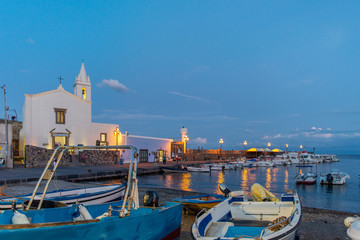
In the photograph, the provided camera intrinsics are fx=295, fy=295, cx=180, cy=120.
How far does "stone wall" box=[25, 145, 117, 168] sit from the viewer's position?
109 feet

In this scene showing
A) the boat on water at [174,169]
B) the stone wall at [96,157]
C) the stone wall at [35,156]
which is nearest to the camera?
the stone wall at [35,156]

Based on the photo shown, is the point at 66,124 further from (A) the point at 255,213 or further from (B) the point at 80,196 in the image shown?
(A) the point at 255,213

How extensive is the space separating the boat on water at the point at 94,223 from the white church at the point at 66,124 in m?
34.4

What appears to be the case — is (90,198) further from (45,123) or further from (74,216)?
(45,123)

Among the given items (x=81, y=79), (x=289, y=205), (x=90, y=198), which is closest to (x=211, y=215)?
(x=289, y=205)

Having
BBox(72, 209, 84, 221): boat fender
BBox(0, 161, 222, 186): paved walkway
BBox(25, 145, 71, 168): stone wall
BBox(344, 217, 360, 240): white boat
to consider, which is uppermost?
BBox(344, 217, 360, 240): white boat

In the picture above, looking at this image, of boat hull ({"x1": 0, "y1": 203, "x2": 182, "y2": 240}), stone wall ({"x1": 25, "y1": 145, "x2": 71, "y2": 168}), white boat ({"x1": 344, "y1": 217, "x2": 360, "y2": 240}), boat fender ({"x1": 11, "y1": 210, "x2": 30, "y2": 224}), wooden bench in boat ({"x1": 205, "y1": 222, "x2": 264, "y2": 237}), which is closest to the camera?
boat hull ({"x1": 0, "y1": 203, "x2": 182, "y2": 240})

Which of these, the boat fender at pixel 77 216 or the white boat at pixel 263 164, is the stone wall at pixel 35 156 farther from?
the white boat at pixel 263 164

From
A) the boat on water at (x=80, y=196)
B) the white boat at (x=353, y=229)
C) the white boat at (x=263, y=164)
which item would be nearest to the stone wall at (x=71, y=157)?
the boat on water at (x=80, y=196)

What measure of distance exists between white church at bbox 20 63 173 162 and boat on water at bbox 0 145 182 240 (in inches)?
1354

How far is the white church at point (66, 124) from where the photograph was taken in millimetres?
39062

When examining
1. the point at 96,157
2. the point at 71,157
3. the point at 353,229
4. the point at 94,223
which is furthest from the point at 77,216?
the point at 96,157

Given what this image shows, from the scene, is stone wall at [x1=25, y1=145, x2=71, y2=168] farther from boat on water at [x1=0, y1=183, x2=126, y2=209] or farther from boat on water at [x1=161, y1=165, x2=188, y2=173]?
boat on water at [x1=0, y1=183, x2=126, y2=209]

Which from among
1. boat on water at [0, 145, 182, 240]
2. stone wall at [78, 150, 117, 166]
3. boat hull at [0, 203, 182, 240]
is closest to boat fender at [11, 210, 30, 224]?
boat on water at [0, 145, 182, 240]
